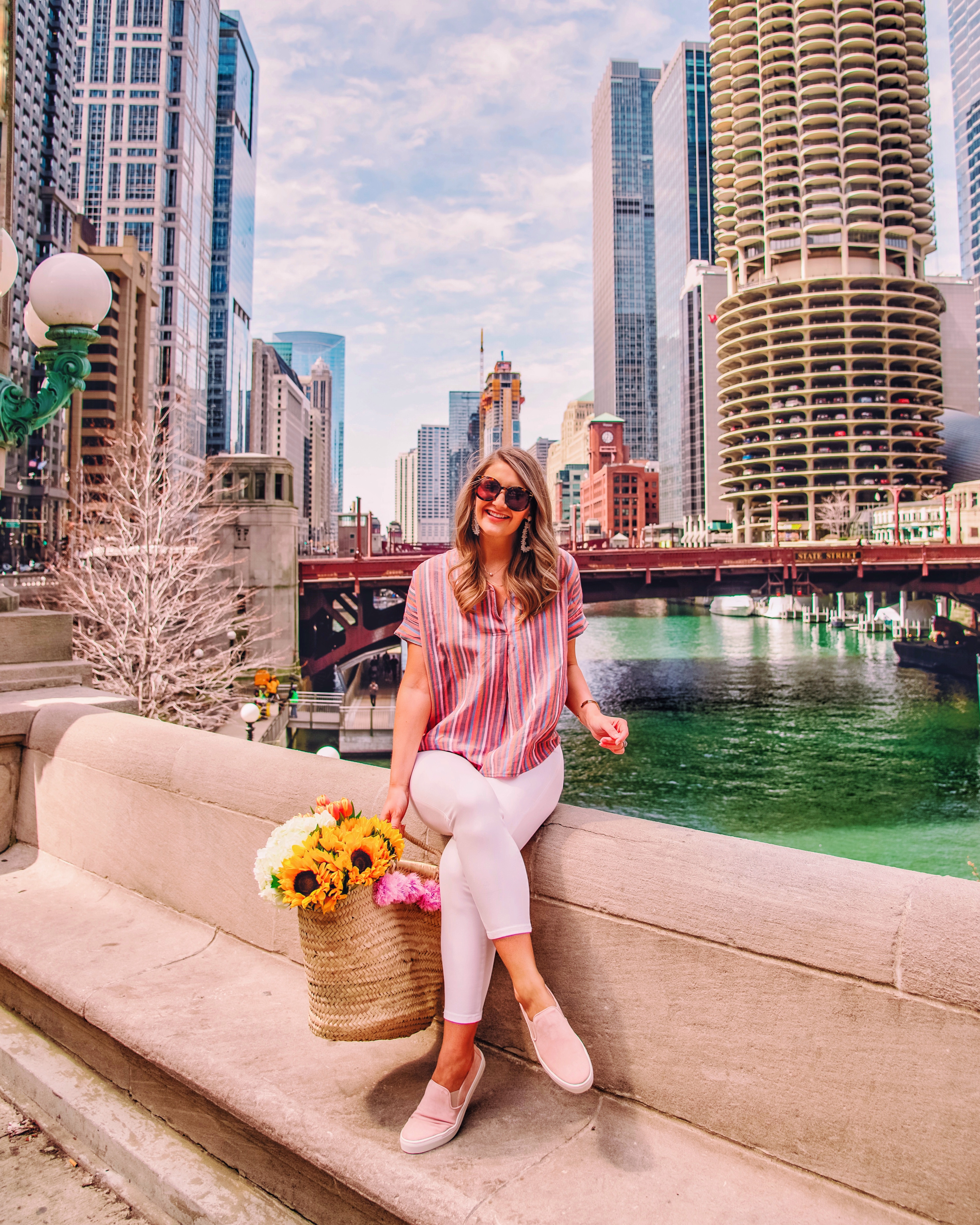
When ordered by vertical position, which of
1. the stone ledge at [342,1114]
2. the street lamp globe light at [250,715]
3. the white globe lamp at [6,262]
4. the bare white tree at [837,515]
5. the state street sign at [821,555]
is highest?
the bare white tree at [837,515]

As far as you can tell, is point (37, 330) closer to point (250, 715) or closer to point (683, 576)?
point (250, 715)

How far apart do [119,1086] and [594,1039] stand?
5.52 ft

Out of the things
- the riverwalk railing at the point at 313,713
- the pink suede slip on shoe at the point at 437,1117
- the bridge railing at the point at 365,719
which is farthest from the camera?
the bridge railing at the point at 365,719

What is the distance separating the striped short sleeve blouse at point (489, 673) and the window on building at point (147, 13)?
164435mm

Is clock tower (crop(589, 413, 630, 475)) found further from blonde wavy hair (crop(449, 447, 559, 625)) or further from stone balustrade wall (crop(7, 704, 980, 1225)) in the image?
stone balustrade wall (crop(7, 704, 980, 1225))

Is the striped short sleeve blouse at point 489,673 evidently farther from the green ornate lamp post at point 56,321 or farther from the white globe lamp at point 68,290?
the white globe lamp at point 68,290

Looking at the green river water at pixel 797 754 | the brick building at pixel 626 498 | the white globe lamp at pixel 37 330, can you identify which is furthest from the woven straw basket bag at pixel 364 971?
the brick building at pixel 626 498

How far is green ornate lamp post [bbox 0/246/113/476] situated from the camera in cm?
548

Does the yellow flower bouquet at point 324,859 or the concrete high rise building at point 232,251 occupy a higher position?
the concrete high rise building at point 232,251

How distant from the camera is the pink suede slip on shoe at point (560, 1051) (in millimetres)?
2221

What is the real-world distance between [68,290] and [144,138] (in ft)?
496

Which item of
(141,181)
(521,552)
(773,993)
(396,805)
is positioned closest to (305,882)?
(396,805)

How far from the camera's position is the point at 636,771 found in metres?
31.9

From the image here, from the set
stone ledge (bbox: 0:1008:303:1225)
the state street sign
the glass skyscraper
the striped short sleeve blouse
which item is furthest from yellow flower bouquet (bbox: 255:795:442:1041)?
the glass skyscraper
